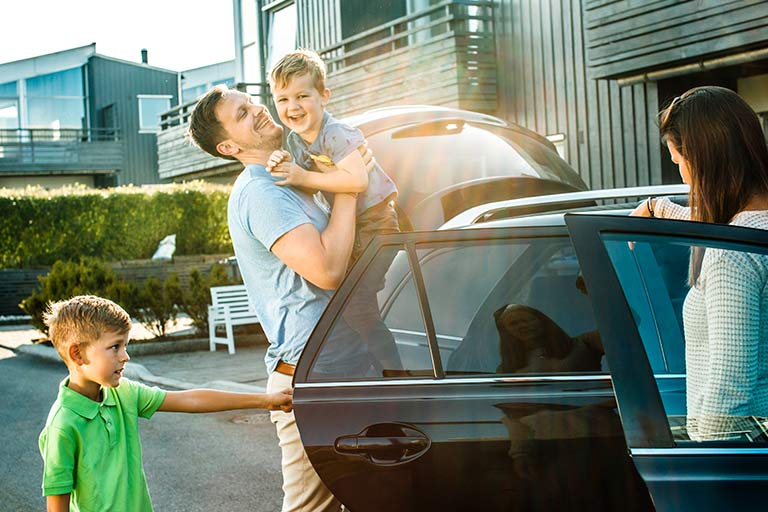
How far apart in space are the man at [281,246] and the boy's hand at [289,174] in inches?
0.5

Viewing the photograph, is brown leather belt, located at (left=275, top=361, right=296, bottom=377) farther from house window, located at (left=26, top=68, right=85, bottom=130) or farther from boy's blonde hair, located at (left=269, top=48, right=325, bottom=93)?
house window, located at (left=26, top=68, right=85, bottom=130)

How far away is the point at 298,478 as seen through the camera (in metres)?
2.84

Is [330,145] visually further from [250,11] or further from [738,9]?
[250,11]

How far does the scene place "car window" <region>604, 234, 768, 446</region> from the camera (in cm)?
213

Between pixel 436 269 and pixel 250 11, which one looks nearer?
pixel 436 269

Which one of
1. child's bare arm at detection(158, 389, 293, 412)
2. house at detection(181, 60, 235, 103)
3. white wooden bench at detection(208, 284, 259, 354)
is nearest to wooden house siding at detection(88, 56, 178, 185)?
house at detection(181, 60, 235, 103)

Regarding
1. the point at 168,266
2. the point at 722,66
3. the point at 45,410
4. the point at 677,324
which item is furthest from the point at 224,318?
the point at 677,324

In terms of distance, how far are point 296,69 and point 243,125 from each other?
0.28 m

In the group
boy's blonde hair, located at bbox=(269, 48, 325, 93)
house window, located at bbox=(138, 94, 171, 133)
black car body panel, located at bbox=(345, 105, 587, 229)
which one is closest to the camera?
boy's blonde hair, located at bbox=(269, 48, 325, 93)

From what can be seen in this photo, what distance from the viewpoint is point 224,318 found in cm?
1368

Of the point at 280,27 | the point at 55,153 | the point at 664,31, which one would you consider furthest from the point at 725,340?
the point at 55,153

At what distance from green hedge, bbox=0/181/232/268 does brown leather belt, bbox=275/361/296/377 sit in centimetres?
2160

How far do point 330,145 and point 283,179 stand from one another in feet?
0.84

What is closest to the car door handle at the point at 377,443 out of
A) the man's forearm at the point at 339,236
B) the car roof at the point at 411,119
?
the man's forearm at the point at 339,236
